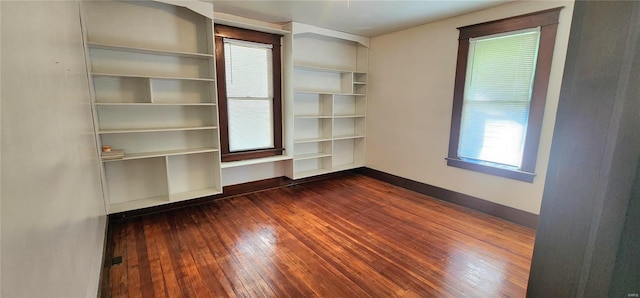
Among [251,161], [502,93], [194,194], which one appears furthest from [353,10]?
[194,194]

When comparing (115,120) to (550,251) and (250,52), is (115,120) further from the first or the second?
(550,251)

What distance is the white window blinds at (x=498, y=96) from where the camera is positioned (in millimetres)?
3043

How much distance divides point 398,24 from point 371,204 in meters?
2.68

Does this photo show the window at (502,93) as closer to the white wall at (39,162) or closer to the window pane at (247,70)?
the window pane at (247,70)

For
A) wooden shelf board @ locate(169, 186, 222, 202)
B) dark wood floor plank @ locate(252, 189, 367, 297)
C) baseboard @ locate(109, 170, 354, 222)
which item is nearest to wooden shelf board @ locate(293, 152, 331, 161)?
baseboard @ locate(109, 170, 354, 222)

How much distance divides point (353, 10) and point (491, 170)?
2.68 meters

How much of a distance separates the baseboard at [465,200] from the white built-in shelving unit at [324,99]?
0.80 meters

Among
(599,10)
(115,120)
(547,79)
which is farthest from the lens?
(115,120)

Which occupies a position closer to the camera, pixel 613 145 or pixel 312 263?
pixel 613 145

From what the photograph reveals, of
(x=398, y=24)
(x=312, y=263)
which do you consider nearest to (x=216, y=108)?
(x=312, y=263)

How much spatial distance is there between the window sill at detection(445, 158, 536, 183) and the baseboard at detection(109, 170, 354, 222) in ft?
6.98

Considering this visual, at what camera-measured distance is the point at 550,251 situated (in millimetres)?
482

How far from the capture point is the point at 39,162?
91cm

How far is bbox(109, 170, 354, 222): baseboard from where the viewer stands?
Result: 3.26 meters
